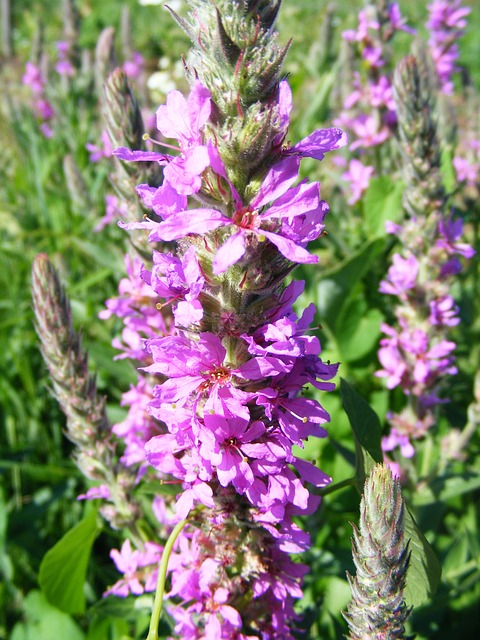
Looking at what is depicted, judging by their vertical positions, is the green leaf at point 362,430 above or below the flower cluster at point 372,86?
below

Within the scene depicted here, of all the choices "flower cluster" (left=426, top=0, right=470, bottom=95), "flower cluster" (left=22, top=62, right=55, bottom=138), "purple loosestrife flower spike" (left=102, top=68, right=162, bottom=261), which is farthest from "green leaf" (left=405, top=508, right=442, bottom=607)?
"flower cluster" (left=22, top=62, right=55, bottom=138)

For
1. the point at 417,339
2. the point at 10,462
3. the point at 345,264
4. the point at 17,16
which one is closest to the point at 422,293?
the point at 417,339

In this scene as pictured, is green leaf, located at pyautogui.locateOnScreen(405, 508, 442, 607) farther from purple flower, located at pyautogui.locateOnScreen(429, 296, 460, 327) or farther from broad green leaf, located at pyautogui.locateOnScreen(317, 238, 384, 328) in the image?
broad green leaf, located at pyautogui.locateOnScreen(317, 238, 384, 328)

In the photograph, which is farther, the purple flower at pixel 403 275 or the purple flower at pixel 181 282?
A: the purple flower at pixel 403 275

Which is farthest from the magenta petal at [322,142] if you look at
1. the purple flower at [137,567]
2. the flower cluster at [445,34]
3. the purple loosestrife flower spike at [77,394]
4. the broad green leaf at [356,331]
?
the flower cluster at [445,34]

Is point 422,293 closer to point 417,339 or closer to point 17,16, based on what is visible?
point 417,339

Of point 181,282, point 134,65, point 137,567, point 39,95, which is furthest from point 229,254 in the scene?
point 39,95

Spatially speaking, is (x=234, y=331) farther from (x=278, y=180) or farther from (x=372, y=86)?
(x=372, y=86)

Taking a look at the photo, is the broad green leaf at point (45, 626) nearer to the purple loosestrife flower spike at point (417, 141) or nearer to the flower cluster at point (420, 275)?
the flower cluster at point (420, 275)
